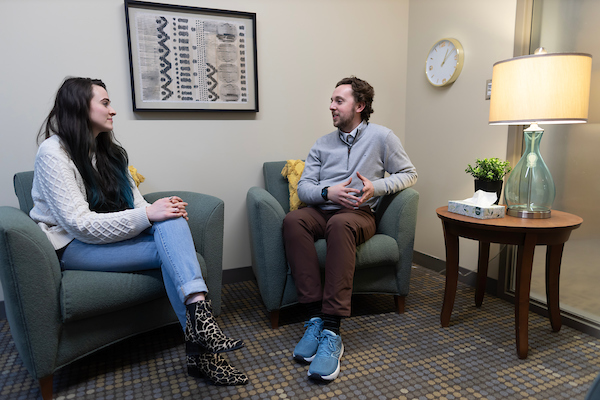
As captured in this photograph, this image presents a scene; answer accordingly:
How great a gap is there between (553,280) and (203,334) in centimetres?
152

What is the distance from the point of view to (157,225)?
155 centimetres

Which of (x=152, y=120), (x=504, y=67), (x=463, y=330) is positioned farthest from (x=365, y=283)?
(x=152, y=120)

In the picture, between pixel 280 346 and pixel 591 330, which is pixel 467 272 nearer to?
pixel 591 330

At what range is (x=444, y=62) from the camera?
2549mm

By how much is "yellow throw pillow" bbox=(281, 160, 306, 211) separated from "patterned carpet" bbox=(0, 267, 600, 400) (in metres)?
0.60

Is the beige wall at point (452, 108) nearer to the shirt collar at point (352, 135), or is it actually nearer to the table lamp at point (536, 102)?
the table lamp at point (536, 102)

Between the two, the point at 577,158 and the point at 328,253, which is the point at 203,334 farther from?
the point at 577,158

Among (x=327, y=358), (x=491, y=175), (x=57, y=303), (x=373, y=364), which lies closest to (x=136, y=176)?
(x=57, y=303)

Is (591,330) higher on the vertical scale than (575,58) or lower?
lower

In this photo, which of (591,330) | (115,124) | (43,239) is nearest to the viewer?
(43,239)

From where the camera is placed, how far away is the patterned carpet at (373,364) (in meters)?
1.42

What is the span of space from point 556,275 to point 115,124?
2.35 meters

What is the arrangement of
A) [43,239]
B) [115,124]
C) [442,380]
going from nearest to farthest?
[43,239], [442,380], [115,124]

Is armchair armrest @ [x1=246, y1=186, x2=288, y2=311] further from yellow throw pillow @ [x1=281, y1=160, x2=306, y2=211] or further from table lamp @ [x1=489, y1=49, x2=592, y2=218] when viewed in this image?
table lamp @ [x1=489, y1=49, x2=592, y2=218]
